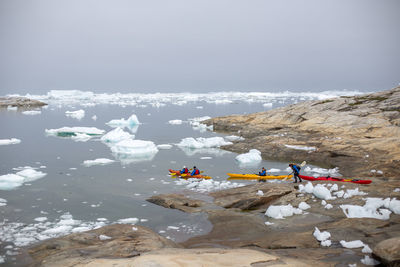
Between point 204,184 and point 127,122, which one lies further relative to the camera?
point 127,122

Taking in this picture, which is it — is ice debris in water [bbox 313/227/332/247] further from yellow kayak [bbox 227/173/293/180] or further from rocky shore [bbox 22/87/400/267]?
yellow kayak [bbox 227/173/293/180]

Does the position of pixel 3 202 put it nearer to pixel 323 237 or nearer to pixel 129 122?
pixel 323 237

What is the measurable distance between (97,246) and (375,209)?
8098 millimetres

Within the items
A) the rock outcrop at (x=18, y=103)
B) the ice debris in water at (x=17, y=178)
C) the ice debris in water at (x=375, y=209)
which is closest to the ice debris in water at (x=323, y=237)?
the ice debris in water at (x=375, y=209)

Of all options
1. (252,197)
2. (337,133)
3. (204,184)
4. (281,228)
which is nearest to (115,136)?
(204,184)

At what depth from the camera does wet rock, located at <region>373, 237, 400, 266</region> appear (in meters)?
6.25

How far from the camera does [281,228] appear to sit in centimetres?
1074

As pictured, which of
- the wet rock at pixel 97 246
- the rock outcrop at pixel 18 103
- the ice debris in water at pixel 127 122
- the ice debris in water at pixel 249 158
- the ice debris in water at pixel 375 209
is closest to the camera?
the wet rock at pixel 97 246

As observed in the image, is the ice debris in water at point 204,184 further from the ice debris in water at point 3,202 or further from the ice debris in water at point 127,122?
the ice debris in water at point 127,122

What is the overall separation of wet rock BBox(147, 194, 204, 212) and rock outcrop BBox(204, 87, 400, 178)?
957 cm

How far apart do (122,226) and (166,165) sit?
37.7 ft

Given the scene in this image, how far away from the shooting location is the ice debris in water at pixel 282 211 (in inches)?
453

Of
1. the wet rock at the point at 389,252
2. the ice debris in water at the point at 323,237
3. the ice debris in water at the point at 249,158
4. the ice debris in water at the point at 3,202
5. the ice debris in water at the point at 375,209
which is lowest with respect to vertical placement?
the ice debris in water at the point at 3,202

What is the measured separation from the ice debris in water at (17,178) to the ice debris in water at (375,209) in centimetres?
1499
